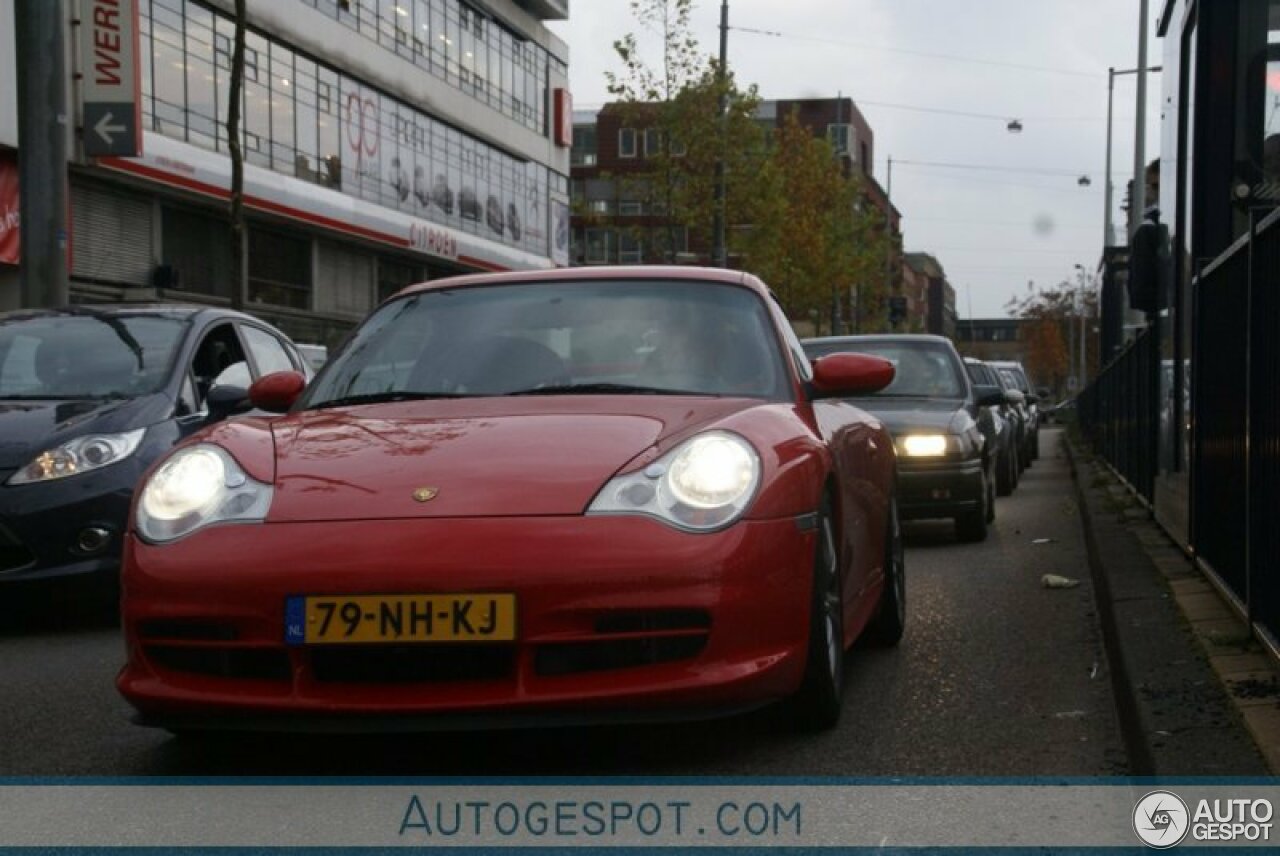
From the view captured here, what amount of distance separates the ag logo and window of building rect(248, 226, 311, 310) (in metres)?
28.6

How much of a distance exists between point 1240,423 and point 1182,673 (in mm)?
1323

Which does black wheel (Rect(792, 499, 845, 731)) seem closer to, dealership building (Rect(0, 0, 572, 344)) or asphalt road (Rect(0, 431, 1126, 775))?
asphalt road (Rect(0, 431, 1126, 775))

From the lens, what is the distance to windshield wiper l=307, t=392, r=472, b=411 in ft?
16.2

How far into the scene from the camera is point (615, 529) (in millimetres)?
3918

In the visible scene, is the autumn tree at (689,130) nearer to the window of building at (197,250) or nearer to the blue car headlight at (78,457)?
the window of building at (197,250)

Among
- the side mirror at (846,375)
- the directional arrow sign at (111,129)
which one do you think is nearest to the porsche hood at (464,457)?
the side mirror at (846,375)

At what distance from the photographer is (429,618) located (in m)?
3.79

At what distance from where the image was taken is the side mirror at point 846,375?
17.0 feet

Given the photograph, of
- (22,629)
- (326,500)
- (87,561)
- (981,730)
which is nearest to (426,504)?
(326,500)

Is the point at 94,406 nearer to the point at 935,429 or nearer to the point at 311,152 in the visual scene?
the point at 935,429

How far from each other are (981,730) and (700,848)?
149 cm

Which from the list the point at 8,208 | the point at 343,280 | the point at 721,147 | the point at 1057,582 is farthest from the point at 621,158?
the point at 1057,582

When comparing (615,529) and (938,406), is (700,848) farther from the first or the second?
(938,406)

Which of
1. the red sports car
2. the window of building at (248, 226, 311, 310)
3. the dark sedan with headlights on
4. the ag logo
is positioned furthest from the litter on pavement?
the window of building at (248, 226, 311, 310)
